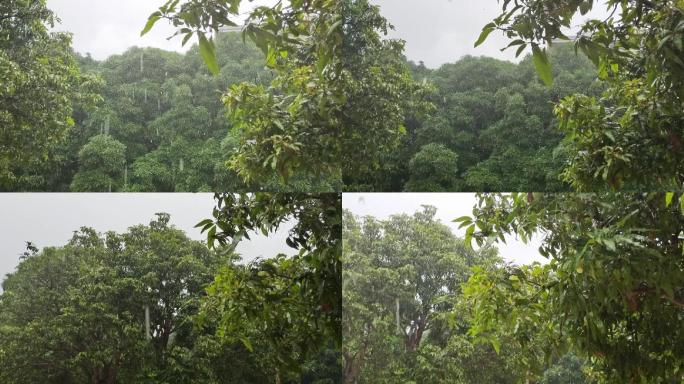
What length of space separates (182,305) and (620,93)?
169cm

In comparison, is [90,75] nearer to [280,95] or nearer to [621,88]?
[280,95]

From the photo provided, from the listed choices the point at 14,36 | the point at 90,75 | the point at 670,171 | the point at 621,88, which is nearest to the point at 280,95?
the point at 90,75

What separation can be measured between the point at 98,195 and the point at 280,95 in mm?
739

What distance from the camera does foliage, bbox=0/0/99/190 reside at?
2834mm

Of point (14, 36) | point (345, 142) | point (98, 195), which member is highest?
point (14, 36)

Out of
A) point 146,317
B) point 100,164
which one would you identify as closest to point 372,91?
point 100,164

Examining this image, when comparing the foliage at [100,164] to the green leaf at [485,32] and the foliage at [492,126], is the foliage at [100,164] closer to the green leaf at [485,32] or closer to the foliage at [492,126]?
the foliage at [492,126]

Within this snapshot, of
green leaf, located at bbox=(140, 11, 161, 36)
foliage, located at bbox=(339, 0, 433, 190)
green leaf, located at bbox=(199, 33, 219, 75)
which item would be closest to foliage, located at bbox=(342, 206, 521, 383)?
foliage, located at bbox=(339, 0, 433, 190)

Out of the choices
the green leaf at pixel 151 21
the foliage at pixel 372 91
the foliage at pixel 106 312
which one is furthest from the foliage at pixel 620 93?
the foliage at pixel 106 312

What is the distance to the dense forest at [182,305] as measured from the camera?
2.89m

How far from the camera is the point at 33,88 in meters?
2.85

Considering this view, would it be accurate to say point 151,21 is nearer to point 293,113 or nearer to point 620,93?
point 293,113

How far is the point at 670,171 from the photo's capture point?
2.64m

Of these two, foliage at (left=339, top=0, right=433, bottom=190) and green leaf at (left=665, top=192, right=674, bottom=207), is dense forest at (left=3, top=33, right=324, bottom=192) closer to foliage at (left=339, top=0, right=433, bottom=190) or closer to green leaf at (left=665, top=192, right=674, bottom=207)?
foliage at (left=339, top=0, right=433, bottom=190)
